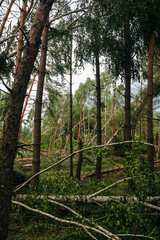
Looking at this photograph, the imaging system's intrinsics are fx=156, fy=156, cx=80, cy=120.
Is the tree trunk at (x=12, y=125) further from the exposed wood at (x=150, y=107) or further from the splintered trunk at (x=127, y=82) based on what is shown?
the splintered trunk at (x=127, y=82)

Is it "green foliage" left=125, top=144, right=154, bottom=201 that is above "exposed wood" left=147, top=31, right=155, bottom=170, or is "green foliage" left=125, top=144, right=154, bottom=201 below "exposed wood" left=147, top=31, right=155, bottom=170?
below

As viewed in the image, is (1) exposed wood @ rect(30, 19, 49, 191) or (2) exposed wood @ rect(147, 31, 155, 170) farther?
(2) exposed wood @ rect(147, 31, 155, 170)

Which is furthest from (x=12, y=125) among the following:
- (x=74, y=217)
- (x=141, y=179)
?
(x=141, y=179)

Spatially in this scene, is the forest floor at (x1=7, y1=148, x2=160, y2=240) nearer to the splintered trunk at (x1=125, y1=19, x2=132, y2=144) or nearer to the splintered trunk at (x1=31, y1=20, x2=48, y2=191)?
the splintered trunk at (x1=31, y1=20, x2=48, y2=191)

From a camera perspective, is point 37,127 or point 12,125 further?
point 37,127

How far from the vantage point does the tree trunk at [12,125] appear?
218 cm

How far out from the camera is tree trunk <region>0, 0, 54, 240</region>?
2180 millimetres

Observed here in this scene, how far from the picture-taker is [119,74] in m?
6.92

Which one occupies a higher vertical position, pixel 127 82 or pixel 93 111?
pixel 127 82

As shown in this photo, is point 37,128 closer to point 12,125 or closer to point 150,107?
point 12,125

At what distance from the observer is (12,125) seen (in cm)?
232

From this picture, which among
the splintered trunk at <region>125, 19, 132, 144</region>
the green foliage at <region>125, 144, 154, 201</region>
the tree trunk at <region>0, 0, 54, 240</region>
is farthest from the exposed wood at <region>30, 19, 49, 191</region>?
the splintered trunk at <region>125, 19, 132, 144</region>

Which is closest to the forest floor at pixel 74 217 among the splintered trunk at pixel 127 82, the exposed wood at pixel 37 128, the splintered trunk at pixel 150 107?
the exposed wood at pixel 37 128

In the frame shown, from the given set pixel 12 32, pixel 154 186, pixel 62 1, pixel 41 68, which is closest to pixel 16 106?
pixel 154 186
